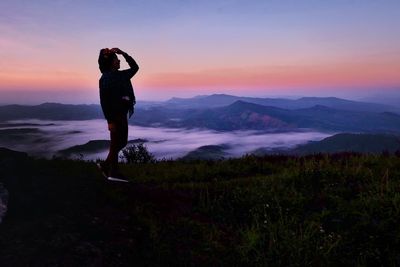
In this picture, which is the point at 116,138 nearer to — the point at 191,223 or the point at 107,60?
the point at 107,60

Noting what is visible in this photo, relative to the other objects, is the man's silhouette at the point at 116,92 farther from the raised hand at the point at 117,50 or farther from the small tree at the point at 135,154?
the small tree at the point at 135,154

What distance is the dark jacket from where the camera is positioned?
909cm

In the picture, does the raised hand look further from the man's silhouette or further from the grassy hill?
the grassy hill

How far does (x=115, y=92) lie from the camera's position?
358 inches

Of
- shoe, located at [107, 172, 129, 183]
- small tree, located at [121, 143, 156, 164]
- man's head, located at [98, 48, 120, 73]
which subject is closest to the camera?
man's head, located at [98, 48, 120, 73]

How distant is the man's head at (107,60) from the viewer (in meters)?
9.27

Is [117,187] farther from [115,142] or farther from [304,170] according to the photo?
[304,170]

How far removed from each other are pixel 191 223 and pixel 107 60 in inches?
163

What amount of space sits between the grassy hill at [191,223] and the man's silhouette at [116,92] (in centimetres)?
119

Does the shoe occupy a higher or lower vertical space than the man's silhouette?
lower

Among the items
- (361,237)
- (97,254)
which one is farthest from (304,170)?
(97,254)

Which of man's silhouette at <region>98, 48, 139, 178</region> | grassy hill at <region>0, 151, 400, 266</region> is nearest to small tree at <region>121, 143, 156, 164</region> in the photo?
grassy hill at <region>0, 151, 400, 266</region>

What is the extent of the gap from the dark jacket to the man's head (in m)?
0.18

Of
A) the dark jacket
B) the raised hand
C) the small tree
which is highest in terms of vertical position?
the raised hand
